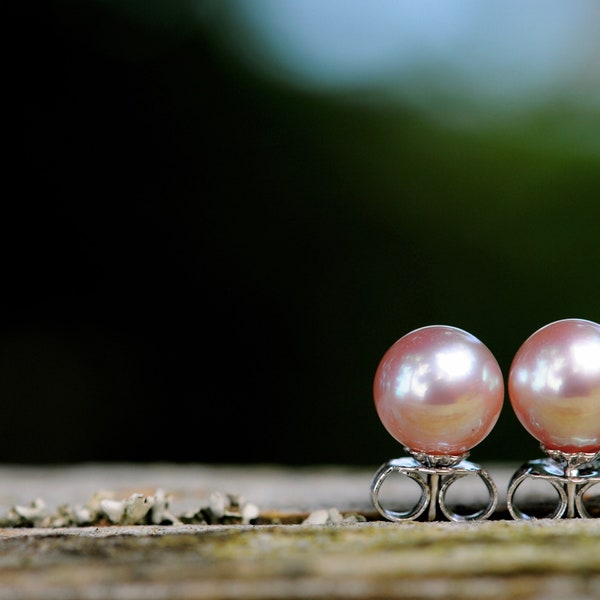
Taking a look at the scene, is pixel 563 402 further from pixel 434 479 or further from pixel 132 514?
pixel 132 514

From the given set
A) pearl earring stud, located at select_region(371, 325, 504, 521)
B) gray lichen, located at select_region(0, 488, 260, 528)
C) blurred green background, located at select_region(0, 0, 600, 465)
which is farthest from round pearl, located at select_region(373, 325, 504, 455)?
blurred green background, located at select_region(0, 0, 600, 465)

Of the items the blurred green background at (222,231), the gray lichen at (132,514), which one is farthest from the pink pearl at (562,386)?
the blurred green background at (222,231)

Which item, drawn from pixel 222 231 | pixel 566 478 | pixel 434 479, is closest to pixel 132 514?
pixel 434 479

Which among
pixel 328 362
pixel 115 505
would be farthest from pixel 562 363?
pixel 328 362

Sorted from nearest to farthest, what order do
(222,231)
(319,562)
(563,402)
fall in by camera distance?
(319,562) → (563,402) → (222,231)

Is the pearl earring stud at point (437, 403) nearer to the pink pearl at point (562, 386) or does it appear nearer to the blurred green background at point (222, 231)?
the pink pearl at point (562, 386)

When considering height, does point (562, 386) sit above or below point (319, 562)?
above

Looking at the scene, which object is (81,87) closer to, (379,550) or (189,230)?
(189,230)
